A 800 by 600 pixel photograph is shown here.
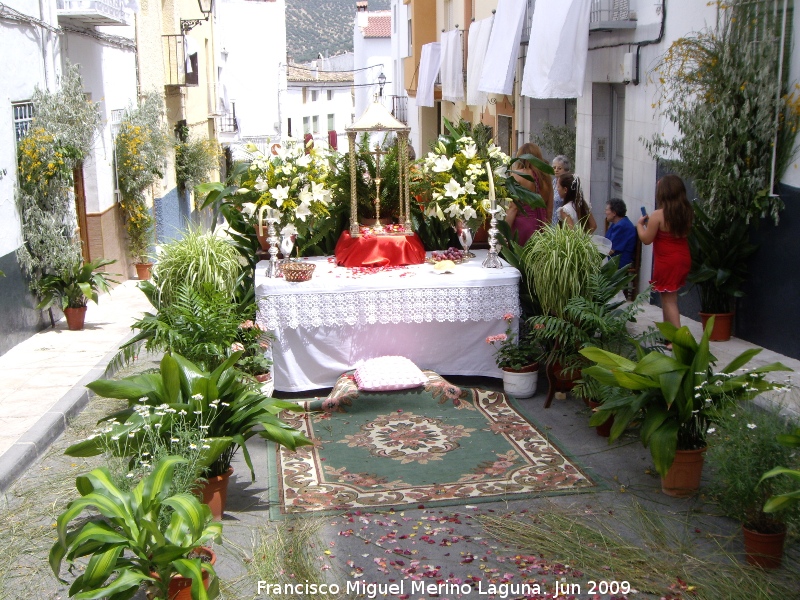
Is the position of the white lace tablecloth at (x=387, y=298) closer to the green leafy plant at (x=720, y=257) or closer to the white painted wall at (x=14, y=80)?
the green leafy plant at (x=720, y=257)

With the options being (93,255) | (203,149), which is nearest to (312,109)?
(203,149)

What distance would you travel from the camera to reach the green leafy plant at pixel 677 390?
16.1 ft

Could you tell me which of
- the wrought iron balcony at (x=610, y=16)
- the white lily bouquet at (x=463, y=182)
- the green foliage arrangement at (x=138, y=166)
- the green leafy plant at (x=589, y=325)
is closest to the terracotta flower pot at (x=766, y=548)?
the green leafy plant at (x=589, y=325)

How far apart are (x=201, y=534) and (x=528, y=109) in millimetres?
12418

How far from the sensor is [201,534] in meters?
3.83

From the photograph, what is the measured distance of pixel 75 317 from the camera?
31.8 feet

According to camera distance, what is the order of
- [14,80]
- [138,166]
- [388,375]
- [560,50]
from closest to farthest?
[388,375], [14,80], [560,50], [138,166]

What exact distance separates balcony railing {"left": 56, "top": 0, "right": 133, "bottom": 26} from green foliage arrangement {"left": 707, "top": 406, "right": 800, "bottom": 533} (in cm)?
923

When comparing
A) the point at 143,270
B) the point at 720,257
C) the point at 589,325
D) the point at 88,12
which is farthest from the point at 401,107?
the point at 589,325

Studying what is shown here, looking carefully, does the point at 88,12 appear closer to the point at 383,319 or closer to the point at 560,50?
the point at 560,50

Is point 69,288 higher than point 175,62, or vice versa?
point 175,62

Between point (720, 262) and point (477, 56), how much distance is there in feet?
32.6

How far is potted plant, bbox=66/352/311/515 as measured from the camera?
4809 mm

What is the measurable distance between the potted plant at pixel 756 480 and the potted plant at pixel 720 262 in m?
3.72
